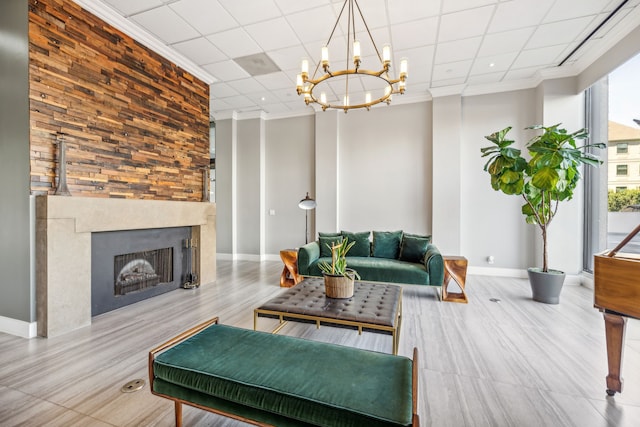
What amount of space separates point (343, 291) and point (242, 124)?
18.7 ft

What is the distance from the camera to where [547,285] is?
3666mm

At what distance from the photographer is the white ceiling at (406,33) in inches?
124

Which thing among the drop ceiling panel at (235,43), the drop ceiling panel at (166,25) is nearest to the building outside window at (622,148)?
the drop ceiling panel at (235,43)

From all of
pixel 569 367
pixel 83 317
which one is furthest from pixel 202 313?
pixel 569 367

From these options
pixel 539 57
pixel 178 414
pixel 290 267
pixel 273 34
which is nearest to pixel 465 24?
pixel 539 57

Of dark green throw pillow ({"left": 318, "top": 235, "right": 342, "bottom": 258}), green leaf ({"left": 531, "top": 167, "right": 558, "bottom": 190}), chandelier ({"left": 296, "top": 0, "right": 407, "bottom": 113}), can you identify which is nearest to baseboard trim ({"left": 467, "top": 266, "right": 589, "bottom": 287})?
green leaf ({"left": 531, "top": 167, "right": 558, "bottom": 190})

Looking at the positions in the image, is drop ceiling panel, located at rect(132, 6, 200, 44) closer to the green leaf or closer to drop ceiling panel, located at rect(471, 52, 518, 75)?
drop ceiling panel, located at rect(471, 52, 518, 75)

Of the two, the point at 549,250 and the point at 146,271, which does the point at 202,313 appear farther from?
the point at 549,250

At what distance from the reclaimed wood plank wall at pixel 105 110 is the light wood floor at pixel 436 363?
5.27ft

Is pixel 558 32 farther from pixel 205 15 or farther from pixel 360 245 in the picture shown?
pixel 205 15

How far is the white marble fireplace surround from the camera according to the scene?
8.73 ft

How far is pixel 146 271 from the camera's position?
3887 millimetres

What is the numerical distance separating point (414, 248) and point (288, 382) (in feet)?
11.5

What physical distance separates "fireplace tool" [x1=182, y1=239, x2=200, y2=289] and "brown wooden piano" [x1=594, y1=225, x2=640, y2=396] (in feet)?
15.2
